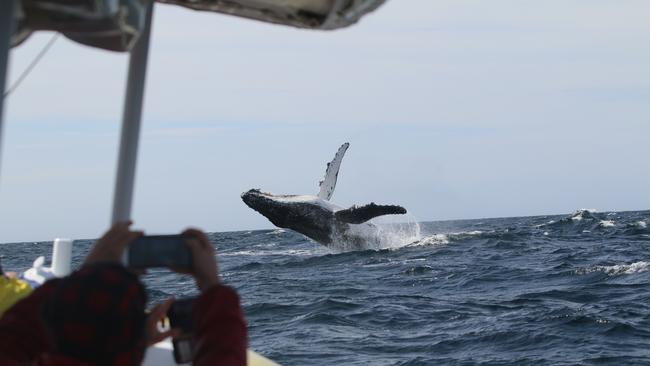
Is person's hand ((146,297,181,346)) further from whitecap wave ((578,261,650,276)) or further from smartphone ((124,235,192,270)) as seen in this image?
whitecap wave ((578,261,650,276))

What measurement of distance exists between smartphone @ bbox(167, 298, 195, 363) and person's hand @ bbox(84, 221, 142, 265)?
0.18 metres

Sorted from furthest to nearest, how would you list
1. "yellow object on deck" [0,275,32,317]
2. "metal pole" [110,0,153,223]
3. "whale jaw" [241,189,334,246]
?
"whale jaw" [241,189,334,246]
"yellow object on deck" [0,275,32,317]
"metal pole" [110,0,153,223]

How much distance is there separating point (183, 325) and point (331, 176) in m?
25.1

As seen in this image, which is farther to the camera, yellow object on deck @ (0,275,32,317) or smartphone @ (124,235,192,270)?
yellow object on deck @ (0,275,32,317)

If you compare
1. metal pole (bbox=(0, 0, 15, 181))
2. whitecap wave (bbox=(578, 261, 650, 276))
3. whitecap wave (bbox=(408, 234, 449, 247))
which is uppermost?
metal pole (bbox=(0, 0, 15, 181))

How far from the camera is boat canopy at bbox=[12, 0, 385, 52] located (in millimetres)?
2043

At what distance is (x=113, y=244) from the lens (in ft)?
6.75

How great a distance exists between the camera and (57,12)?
2.18 metres

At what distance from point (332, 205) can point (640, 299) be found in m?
13.9

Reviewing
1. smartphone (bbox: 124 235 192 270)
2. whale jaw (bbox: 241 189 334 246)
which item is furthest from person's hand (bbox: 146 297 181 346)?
whale jaw (bbox: 241 189 334 246)

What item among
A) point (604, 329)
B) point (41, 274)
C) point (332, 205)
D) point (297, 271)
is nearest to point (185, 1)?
point (41, 274)

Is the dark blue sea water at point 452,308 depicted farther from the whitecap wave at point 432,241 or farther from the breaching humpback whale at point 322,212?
the whitecap wave at point 432,241

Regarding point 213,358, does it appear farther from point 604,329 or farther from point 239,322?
point 604,329

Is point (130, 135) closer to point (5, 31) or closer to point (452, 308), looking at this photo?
point (5, 31)
